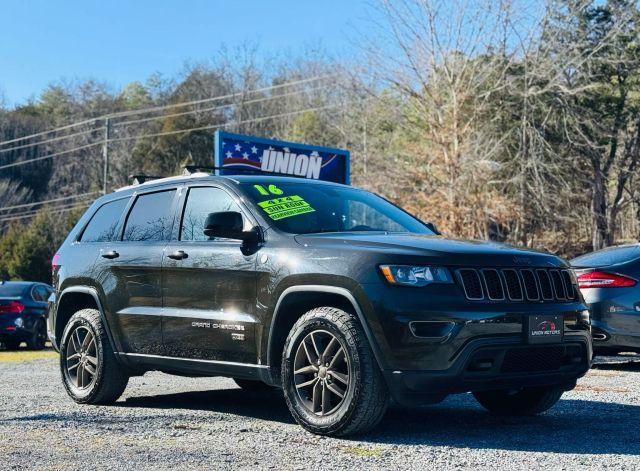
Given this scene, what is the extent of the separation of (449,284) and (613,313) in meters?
4.85

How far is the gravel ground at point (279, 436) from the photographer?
5074mm

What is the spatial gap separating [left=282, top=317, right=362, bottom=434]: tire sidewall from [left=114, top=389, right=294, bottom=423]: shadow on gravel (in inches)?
29.3

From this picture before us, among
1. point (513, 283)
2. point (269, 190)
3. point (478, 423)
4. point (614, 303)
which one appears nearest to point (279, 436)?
point (478, 423)

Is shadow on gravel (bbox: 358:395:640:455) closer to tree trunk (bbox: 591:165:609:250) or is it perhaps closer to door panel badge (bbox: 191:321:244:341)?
door panel badge (bbox: 191:321:244:341)

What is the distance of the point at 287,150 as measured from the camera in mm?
21062

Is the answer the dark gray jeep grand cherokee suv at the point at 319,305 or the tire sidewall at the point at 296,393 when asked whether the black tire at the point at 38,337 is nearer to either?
the dark gray jeep grand cherokee suv at the point at 319,305

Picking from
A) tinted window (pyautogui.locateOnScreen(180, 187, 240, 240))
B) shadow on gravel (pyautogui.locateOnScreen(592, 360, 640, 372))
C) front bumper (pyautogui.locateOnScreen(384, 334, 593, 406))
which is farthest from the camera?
shadow on gravel (pyautogui.locateOnScreen(592, 360, 640, 372))

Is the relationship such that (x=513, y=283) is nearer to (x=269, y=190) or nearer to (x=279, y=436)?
(x=279, y=436)

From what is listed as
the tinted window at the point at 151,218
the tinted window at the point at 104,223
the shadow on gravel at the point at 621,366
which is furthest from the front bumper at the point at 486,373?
the shadow on gravel at the point at 621,366

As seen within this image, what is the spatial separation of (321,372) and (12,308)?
563 inches

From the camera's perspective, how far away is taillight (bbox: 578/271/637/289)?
9.80 metres

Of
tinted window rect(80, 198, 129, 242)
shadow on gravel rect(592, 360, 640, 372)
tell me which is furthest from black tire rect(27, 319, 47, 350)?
shadow on gravel rect(592, 360, 640, 372)

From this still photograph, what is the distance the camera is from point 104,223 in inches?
322

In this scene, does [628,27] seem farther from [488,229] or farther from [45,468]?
[45,468]
